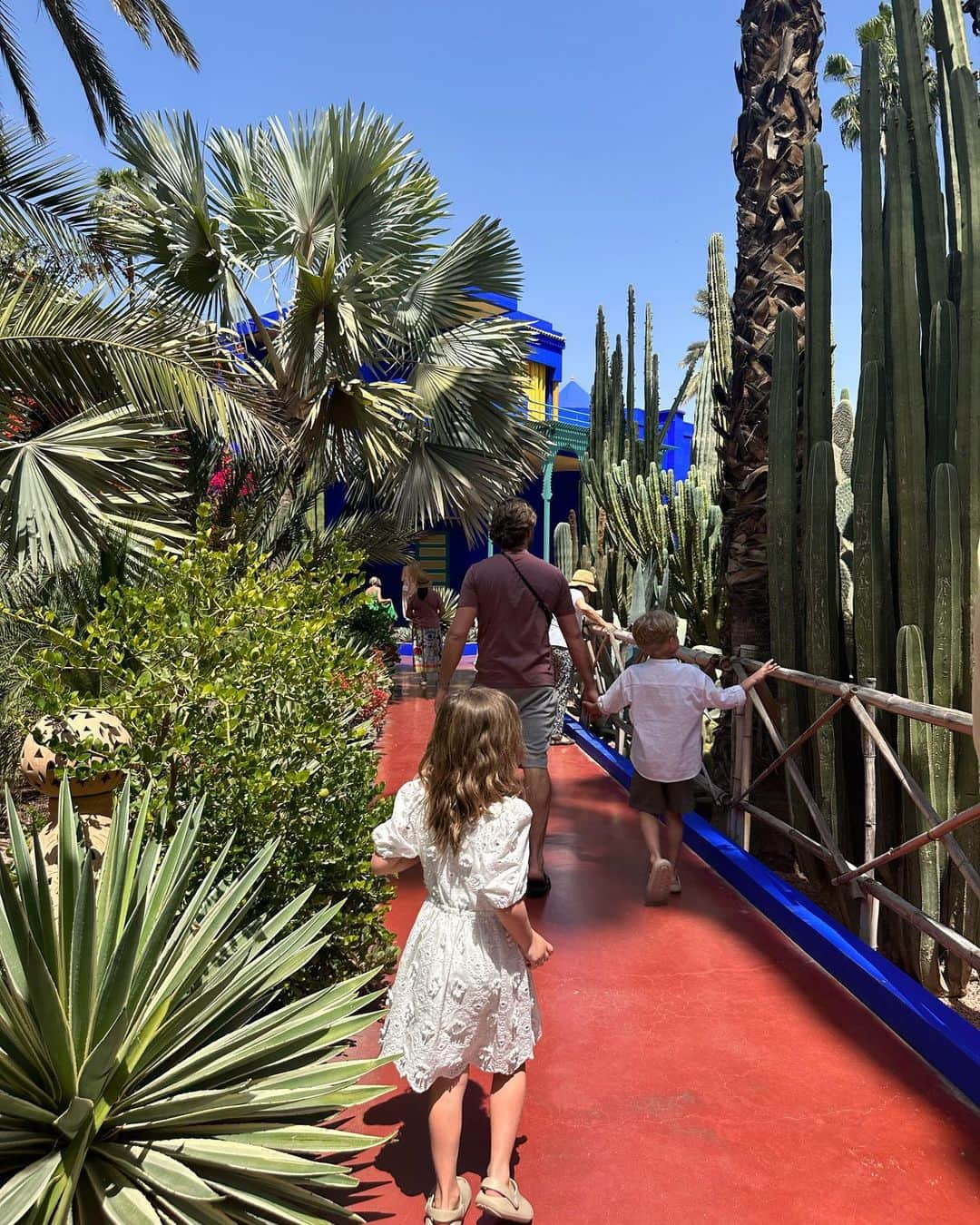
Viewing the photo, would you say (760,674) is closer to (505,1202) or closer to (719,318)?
(505,1202)

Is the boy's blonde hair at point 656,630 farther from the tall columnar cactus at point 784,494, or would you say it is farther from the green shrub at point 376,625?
the green shrub at point 376,625

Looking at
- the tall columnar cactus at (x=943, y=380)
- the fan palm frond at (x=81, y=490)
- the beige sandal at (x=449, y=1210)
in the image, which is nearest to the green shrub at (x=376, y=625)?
the fan palm frond at (x=81, y=490)

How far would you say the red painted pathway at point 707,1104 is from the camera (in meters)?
2.16

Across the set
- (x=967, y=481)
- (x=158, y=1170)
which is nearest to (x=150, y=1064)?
(x=158, y=1170)

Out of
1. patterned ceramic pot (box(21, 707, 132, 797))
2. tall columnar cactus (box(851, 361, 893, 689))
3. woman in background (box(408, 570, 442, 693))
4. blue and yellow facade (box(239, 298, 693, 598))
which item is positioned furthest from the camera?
blue and yellow facade (box(239, 298, 693, 598))

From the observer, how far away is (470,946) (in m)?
2.16

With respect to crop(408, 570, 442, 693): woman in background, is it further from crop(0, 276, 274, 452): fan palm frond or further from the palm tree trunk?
the palm tree trunk

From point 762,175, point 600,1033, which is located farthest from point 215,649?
point 762,175

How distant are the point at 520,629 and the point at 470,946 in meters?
1.98

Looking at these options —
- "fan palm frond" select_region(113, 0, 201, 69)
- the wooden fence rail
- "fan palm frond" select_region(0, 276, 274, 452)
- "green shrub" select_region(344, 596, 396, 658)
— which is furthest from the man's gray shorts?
"fan palm frond" select_region(113, 0, 201, 69)

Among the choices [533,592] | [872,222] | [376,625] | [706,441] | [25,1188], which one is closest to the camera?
[25,1188]

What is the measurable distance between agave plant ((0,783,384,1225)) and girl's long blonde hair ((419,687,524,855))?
459 millimetres

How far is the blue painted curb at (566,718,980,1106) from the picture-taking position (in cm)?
266

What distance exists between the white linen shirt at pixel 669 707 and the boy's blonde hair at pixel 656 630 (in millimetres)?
87
